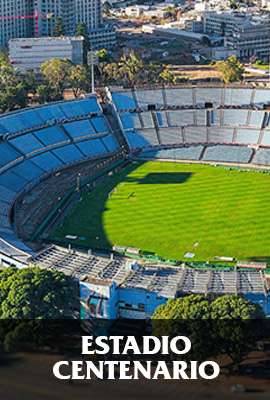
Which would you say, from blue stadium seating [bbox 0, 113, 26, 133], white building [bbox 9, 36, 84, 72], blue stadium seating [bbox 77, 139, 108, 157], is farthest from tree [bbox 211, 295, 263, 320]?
white building [bbox 9, 36, 84, 72]

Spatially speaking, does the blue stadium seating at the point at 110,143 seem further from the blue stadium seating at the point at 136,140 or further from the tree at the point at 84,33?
the tree at the point at 84,33

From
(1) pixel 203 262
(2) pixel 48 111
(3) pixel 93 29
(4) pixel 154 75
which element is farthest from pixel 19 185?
(3) pixel 93 29

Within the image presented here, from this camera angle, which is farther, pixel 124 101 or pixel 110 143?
pixel 124 101

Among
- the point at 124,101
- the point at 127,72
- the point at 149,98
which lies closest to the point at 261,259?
the point at 124,101

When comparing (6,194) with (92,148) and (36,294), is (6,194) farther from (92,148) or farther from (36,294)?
(36,294)

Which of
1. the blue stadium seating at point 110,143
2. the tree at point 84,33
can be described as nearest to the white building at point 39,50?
the tree at point 84,33

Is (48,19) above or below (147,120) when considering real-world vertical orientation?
above

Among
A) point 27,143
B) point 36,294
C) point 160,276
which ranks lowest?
point 160,276

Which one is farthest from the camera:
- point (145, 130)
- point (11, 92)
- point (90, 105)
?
point (11, 92)
